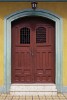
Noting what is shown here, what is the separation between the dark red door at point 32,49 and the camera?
507 inches

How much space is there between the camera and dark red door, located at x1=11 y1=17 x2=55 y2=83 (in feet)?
42.2

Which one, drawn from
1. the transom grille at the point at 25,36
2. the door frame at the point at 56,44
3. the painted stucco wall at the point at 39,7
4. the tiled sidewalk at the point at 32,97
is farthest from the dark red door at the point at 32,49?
the tiled sidewalk at the point at 32,97

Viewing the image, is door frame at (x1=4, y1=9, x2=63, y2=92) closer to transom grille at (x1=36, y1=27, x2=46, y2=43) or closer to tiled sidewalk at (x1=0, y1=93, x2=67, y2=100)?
tiled sidewalk at (x1=0, y1=93, x2=67, y2=100)

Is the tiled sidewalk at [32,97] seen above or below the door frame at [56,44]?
below

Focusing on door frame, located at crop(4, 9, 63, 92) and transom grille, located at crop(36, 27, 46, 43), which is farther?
transom grille, located at crop(36, 27, 46, 43)

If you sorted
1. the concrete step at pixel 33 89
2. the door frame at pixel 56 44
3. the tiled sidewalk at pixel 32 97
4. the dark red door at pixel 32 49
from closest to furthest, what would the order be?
the tiled sidewalk at pixel 32 97 < the concrete step at pixel 33 89 < the door frame at pixel 56 44 < the dark red door at pixel 32 49

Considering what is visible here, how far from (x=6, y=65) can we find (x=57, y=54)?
75.8 inches

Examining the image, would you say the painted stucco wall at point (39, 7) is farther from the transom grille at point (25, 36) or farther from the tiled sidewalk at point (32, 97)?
the transom grille at point (25, 36)

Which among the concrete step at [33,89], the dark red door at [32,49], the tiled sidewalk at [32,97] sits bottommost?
the tiled sidewalk at [32,97]

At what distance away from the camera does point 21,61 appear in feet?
42.3

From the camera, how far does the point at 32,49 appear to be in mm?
12844

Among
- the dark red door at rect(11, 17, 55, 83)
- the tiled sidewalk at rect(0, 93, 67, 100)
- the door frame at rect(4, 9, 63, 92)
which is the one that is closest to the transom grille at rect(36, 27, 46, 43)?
the dark red door at rect(11, 17, 55, 83)

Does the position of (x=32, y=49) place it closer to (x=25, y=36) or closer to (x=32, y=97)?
(x=25, y=36)

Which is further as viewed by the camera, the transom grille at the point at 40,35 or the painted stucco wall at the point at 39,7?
the transom grille at the point at 40,35
